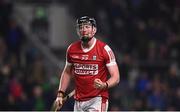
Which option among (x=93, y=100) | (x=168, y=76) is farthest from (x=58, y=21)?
(x=93, y=100)

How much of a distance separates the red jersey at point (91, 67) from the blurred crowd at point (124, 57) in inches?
220

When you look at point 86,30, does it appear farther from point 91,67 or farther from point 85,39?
point 91,67

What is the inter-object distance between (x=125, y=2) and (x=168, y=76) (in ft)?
12.7

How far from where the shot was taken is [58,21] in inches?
938

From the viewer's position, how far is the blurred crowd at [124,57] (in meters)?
18.3

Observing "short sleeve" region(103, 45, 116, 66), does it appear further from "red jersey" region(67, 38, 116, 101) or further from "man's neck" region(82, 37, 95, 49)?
"man's neck" region(82, 37, 95, 49)

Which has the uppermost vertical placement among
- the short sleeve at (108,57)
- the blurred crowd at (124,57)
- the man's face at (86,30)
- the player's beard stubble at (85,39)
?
the man's face at (86,30)

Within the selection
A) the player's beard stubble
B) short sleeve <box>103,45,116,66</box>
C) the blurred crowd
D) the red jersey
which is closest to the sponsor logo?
the red jersey

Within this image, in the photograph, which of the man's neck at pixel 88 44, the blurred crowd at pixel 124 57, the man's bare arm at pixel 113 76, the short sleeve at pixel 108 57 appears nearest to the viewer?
the man's bare arm at pixel 113 76

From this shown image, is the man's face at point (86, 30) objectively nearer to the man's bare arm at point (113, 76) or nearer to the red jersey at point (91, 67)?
the red jersey at point (91, 67)

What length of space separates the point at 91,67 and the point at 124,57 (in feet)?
31.4

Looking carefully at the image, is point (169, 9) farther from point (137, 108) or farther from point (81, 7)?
point (137, 108)

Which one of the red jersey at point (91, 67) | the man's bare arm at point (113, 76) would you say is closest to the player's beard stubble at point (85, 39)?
the red jersey at point (91, 67)

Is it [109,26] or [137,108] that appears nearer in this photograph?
[137,108]
